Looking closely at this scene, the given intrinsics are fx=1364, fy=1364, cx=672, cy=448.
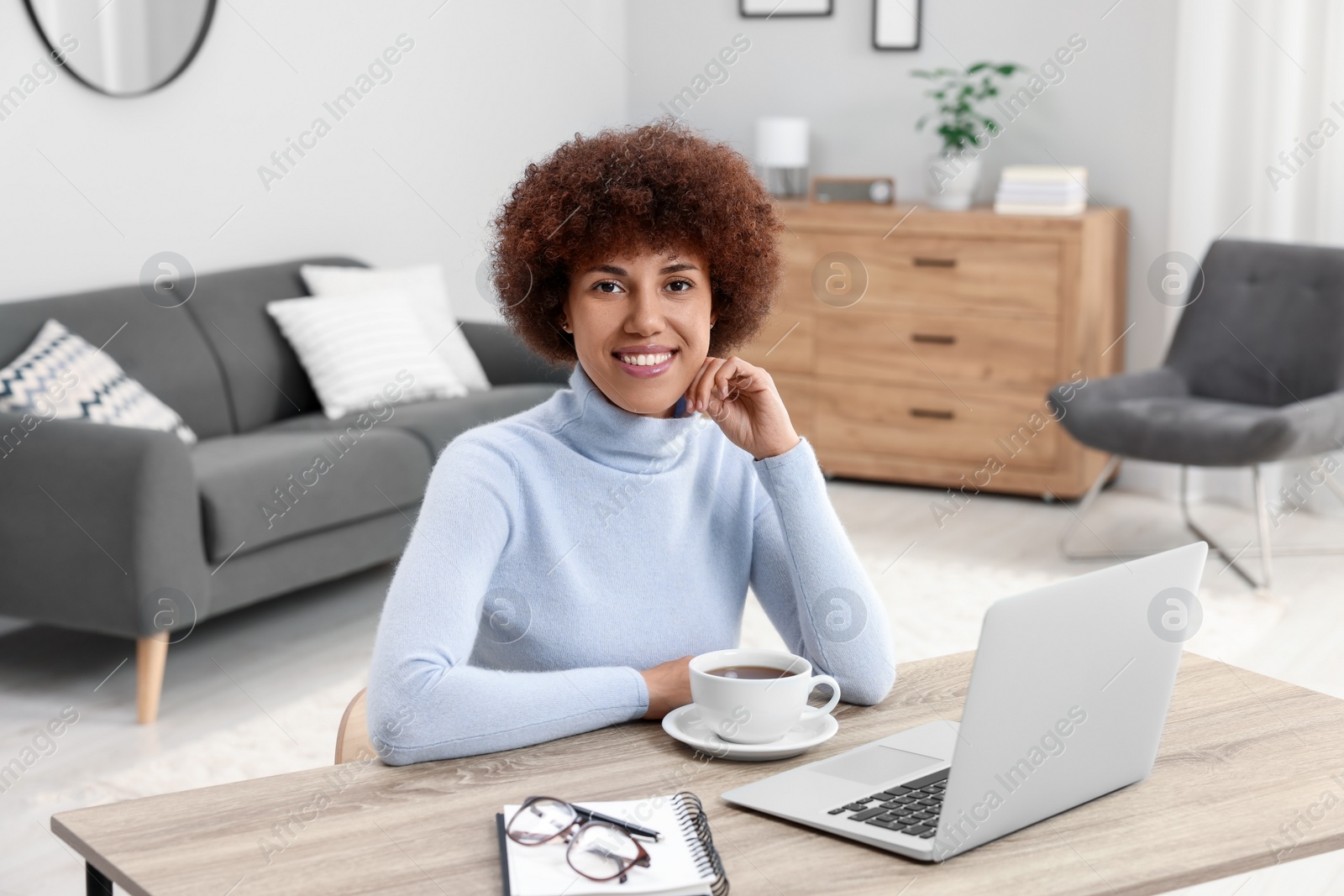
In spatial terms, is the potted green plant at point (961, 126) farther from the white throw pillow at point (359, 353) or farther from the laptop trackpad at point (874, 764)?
the laptop trackpad at point (874, 764)

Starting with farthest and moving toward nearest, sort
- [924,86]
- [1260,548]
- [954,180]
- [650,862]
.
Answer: [924,86] < [954,180] < [1260,548] < [650,862]

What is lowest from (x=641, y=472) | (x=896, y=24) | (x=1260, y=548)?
(x=1260, y=548)

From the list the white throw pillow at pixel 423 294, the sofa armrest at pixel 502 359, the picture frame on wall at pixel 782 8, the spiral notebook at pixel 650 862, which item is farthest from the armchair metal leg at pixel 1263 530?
the spiral notebook at pixel 650 862

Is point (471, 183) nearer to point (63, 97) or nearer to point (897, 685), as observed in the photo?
point (63, 97)

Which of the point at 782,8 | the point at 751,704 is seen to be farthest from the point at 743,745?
the point at 782,8

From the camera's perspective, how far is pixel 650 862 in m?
1.00

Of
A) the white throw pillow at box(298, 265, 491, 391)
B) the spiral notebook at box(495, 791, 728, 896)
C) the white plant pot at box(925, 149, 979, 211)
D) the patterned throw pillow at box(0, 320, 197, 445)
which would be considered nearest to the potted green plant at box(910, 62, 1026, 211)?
the white plant pot at box(925, 149, 979, 211)

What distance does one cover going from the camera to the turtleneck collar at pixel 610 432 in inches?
57.7

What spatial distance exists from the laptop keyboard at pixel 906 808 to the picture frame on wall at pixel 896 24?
4500 millimetres

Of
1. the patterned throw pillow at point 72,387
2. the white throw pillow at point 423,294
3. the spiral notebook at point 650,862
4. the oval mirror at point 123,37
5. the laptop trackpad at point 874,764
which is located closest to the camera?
the spiral notebook at point 650,862

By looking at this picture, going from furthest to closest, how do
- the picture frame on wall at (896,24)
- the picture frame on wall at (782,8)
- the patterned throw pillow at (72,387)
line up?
the picture frame on wall at (782,8)
the picture frame on wall at (896,24)
the patterned throw pillow at (72,387)

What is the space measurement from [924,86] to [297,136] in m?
2.36

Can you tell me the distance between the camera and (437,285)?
14.3 feet

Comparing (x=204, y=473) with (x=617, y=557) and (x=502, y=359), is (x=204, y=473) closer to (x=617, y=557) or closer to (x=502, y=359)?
(x=502, y=359)
